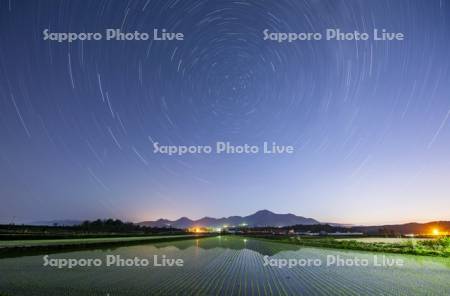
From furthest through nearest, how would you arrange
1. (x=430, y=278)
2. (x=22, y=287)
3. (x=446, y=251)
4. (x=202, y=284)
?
(x=446, y=251) → (x=430, y=278) → (x=202, y=284) → (x=22, y=287)

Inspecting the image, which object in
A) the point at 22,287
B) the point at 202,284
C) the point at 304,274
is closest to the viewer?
the point at 22,287

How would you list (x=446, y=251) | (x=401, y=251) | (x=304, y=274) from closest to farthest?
1. (x=304, y=274)
2. (x=446, y=251)
3. (x=401, y=251)

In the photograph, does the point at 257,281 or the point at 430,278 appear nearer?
the point at 257,281

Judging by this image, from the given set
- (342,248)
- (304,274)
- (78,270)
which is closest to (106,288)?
(78,270)

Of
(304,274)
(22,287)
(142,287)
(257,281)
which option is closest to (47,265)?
(22,287)

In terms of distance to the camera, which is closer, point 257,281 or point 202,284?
point 202,284

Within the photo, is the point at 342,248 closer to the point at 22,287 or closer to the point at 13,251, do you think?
the point at 13,251

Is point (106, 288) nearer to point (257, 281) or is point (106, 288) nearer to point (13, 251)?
point (257, 281)

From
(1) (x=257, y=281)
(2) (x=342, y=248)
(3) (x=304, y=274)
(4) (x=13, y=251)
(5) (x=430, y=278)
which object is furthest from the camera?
(2) (x=342, y=248)
